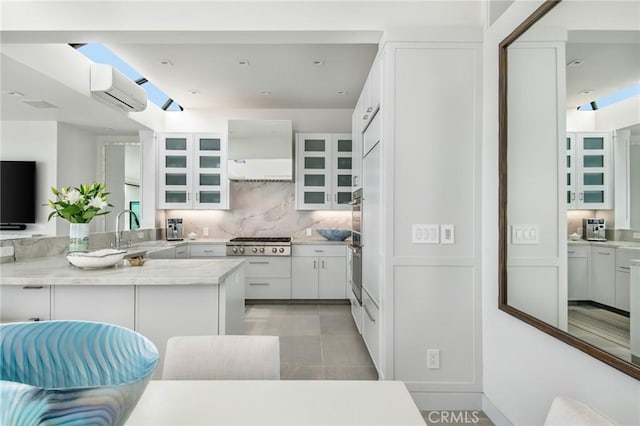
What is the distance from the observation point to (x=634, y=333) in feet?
4.09

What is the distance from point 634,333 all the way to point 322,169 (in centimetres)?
436

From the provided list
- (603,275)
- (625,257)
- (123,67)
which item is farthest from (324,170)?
(625,257)

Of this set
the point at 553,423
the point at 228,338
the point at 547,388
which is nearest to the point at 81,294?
the point at 228,338

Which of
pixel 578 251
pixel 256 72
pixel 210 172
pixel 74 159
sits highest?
pixel 256 72

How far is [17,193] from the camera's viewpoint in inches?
191

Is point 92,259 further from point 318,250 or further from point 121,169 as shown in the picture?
point 121,169

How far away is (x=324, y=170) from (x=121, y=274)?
3.48m

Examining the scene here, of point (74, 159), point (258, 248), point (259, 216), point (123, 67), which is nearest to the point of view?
point (123, 67)

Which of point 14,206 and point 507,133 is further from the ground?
point 507,133

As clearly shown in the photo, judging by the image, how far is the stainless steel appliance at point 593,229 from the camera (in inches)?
55.9

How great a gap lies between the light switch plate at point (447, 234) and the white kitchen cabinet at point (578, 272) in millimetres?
A: 871

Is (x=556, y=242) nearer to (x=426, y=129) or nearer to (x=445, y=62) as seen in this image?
(x=426, y=129)

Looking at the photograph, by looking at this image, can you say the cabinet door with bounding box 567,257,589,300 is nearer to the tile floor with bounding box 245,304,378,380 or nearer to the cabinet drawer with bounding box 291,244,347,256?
the tile floor with bounding box 245,304,378,380

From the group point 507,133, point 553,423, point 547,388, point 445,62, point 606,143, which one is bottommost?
point 547,388
